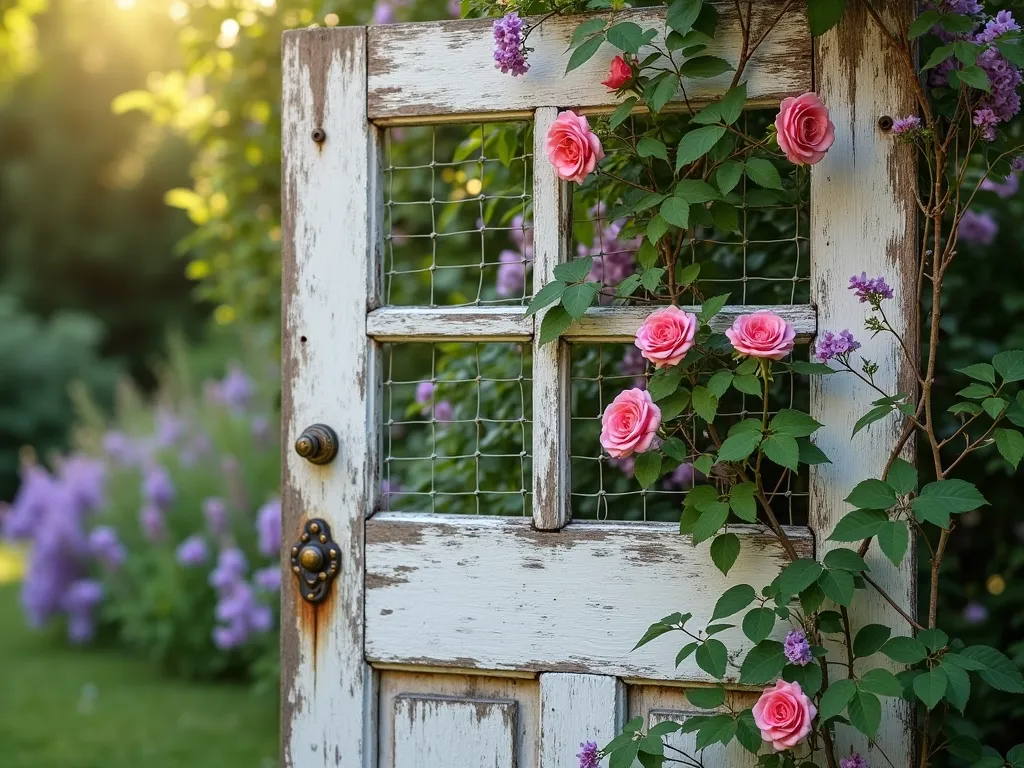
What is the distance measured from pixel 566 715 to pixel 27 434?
9191mm

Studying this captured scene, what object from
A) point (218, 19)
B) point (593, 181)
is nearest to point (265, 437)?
point (218, 19)

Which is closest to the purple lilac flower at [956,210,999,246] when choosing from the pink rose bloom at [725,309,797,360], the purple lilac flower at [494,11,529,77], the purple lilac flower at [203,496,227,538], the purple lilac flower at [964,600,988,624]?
the purple lilac flower at [964,600,988,624]

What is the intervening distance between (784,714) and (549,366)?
61cm

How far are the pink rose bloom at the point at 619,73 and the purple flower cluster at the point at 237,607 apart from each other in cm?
262

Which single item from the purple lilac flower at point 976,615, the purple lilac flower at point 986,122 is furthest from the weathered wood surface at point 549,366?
the purple lilac flower at point 976,615

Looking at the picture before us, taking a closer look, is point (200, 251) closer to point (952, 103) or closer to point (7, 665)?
point (7, 665)

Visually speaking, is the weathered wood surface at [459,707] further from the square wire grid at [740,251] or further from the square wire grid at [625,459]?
the square wire grid at [740,251]

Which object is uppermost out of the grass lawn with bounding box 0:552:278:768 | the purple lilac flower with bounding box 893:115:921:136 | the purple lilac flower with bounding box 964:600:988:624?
the purple lilac flower with bounding box 893:115:921:136

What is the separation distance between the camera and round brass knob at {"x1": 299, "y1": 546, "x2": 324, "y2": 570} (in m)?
1.74

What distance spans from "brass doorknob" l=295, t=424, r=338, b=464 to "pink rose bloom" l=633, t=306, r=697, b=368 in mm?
554

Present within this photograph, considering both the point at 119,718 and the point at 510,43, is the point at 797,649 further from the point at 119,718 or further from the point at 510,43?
the point at 119,718

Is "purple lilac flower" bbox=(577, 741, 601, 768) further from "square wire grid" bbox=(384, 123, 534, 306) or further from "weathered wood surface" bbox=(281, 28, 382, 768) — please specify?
"square wire grid" bbox=(384, 123, 534, 306)

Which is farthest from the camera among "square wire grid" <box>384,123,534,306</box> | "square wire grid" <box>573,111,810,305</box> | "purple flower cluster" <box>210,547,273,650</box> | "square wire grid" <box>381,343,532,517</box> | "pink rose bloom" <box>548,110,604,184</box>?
"purple flower cluster" <box>210,547,273,650</box>

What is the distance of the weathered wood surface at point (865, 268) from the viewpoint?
5.04 feet
